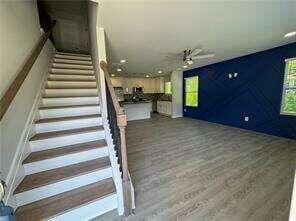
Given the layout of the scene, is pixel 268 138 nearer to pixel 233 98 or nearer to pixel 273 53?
pixel 233 98

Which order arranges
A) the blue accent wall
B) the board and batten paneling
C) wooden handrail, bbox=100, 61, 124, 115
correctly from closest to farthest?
wooden handrail, bbox=100, 61, 124, 115 → the blue accent wall → the board and batten paneling

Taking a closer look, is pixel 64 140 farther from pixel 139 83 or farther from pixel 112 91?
pixel 139 83

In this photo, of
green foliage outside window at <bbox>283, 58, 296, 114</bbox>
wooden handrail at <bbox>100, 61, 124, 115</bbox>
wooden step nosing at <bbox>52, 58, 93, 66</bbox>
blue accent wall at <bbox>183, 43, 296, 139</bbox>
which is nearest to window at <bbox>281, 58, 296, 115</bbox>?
green foliage outside window at <bbox>283, 58, 296, 114</bbox>

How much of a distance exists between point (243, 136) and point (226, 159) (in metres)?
1.91

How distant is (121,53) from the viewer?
14.6 feet

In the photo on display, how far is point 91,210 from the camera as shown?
166cm

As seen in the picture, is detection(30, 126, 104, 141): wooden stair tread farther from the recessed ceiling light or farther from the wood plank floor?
the recessed ceiling light

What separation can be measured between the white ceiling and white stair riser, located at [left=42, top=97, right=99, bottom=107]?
1.30 meters

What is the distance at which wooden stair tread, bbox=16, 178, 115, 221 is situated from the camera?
4.80ft

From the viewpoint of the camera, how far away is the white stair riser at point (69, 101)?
2785 millimetres

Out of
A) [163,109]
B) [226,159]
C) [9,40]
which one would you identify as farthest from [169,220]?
[163,109]

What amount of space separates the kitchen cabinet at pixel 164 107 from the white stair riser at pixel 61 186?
6.97 meters

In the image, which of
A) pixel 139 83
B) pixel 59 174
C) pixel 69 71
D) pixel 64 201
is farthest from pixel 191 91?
pixel 64 201

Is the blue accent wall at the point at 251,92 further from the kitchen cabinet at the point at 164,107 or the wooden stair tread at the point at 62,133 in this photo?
the wooden stair tread at the point at 62,133
